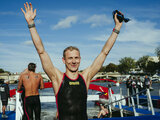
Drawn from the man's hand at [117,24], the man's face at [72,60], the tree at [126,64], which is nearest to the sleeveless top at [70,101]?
the man's face at [72,60]

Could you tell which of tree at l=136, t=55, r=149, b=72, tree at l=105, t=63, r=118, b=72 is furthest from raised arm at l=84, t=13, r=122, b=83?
tree at l=105, t=63, r=118, b=72

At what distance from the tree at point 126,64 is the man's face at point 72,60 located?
132 metres

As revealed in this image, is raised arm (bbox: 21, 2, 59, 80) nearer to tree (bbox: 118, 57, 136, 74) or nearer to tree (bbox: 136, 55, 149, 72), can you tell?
tree (bbox: 136, 55, 149, 72)

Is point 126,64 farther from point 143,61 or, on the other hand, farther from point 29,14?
point 29,14

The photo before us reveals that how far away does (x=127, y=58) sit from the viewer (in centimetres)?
13412

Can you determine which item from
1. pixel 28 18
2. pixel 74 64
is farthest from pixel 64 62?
pixel 28 18

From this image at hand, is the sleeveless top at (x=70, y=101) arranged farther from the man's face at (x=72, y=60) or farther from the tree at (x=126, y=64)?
the tree at (x=126, y=64)

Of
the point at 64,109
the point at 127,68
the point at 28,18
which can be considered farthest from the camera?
the point at 127,68

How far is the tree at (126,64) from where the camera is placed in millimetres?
131000

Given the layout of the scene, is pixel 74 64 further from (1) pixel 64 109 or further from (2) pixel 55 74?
(1) pixel 64 109

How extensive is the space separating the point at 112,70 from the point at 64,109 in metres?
148

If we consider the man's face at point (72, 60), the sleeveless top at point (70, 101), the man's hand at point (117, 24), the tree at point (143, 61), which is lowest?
the sleeveless top at point (70, 101)

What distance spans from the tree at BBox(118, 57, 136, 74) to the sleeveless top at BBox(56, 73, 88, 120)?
132 metres

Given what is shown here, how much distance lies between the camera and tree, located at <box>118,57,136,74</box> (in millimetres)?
131000
